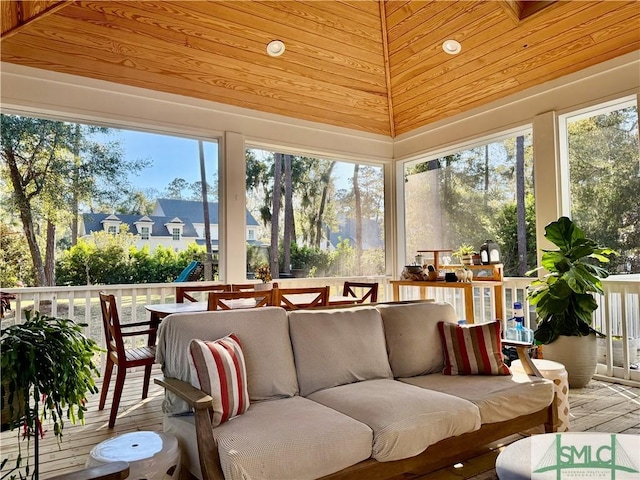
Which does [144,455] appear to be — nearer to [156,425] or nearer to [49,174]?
[156,425]

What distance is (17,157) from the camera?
3998mm

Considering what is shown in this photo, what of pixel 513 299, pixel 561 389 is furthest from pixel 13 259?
pixel 513 299

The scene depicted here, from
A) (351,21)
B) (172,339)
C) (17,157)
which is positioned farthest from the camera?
(351,21)

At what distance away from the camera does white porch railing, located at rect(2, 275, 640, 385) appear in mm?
3945

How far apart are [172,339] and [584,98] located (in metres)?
4.16

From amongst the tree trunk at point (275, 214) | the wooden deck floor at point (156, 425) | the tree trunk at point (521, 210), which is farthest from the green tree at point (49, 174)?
the tree trunk at point (521, 210)

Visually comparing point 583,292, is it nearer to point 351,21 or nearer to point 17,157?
point 351,21

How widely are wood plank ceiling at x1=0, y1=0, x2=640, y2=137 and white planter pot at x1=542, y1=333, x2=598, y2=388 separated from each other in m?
2.52

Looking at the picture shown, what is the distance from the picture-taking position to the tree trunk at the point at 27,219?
3.96 meters

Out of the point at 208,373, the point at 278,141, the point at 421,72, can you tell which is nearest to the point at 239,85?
the point at 278,141

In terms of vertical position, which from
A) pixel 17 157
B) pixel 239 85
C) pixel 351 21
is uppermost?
pixel 351 21

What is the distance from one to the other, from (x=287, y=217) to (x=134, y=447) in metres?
3.88

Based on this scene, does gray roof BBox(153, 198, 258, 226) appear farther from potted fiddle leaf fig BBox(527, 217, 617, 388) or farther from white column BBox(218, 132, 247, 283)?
potted fiddle leaf fig BBox(527, 217, 617, 388)

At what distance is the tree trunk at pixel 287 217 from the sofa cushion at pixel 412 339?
265 cm
